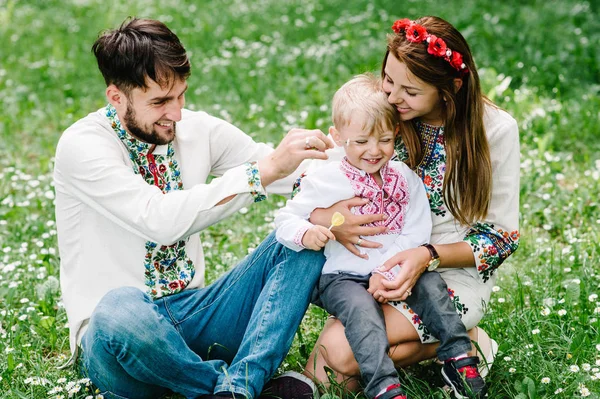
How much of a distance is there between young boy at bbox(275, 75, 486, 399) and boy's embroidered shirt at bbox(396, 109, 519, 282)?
0.26ft

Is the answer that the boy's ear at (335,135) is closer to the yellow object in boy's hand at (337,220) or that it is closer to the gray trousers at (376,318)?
the yellow object in boy's hand at (337,220)

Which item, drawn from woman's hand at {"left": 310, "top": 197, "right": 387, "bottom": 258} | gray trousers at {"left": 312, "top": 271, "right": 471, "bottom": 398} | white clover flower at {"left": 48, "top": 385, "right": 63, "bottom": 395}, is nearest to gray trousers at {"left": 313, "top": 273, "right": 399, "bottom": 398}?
gray trousers at {"left": 312, "top": 271, "right": 471, "bottom": 398}

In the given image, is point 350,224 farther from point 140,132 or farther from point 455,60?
point 140,132

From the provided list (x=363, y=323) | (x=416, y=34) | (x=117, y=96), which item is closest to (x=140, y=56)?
(x=117, y=96)

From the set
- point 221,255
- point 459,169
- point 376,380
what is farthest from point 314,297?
point 221,255

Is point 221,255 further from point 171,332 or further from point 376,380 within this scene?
point 376,380

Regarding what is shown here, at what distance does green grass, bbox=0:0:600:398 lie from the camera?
302 centimetres

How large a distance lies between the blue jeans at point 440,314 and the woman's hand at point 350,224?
0.21 metres

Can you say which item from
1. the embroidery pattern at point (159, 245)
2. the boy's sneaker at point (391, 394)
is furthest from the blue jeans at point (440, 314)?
the embroidery pattern at point (159, 245)

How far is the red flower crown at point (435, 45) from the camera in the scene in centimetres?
265

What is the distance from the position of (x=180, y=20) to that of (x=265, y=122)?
3.74 metres

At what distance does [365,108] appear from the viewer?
104 inches

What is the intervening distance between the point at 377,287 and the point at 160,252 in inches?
30.4

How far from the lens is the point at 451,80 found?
2736 millimetres
